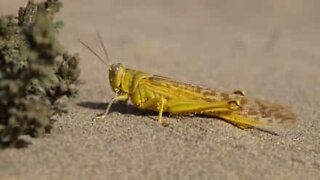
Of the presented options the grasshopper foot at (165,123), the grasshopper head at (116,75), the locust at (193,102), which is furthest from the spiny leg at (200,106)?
the grasshopper head at (116,75)

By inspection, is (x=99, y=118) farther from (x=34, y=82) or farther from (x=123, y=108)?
(x=34, y=82)

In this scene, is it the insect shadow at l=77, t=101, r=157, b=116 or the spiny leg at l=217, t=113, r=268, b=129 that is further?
the insect shadow at l=77, t=101, r=157, b=116

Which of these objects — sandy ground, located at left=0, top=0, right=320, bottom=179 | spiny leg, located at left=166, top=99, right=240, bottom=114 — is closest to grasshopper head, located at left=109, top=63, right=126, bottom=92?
sandy ground, located at left=0, top=0, right=320, bottom=179

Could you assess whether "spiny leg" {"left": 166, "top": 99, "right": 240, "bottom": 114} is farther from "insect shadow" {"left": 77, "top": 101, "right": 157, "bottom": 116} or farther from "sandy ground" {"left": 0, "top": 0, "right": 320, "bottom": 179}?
"insect shadow" {"left": 77, "top": 101, "right": 157, "bottom": 116}

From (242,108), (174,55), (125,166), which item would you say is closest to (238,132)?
(242,108)

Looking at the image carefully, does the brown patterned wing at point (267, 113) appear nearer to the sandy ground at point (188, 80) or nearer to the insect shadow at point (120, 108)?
the sandy ground at point (188, 80)

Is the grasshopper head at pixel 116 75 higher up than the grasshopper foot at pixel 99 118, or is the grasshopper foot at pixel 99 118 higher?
the grasshopper head at pixel 116 75
